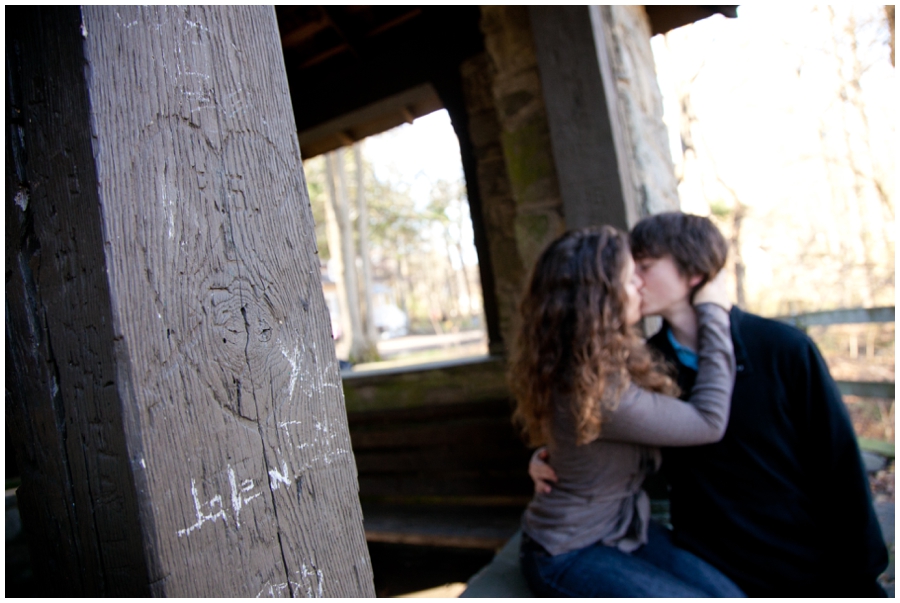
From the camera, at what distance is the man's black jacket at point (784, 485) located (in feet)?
4.68

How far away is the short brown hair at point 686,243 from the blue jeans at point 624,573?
886mm

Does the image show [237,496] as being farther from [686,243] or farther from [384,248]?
[384,248]

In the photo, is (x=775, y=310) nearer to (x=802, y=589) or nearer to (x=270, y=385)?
(x=802, y=589)

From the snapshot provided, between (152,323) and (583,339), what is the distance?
1.19 m

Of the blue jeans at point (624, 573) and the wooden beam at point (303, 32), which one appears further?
the wooden beam at point (303, 32)

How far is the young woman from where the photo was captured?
1.47 meters

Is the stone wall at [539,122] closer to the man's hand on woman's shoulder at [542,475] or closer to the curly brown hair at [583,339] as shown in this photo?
the curly brown hair at [583,339]

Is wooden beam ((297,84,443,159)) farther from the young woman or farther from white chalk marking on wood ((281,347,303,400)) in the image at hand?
white chalk marking on wood ((281,347,303,400))

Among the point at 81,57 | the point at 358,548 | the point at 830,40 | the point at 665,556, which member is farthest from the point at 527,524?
the point at 830,40

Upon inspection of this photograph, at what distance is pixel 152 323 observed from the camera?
1.94ft

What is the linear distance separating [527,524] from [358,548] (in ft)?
3.46

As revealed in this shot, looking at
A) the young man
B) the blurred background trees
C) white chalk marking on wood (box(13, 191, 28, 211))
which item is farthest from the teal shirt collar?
the blurred background trees

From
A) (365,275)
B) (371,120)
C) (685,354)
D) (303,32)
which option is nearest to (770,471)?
(685,354)

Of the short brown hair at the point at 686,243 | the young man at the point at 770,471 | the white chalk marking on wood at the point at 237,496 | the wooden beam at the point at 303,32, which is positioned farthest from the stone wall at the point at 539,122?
the white chalk marking on wood at the point at 237,496
